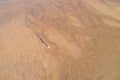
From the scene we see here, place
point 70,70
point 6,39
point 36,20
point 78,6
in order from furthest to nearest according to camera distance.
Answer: point 78,6 < point 36,20 < point 6,39 < point 70,70

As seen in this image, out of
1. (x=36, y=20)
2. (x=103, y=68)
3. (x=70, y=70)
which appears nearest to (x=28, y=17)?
(x=36, y=20)

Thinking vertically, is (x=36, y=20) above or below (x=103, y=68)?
above

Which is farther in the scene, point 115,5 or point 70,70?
point 115,5

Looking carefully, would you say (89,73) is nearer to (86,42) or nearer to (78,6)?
(86,42)

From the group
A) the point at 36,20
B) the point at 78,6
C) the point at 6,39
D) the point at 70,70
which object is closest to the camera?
the point at 70,70

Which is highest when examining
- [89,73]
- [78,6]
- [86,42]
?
[78,6]

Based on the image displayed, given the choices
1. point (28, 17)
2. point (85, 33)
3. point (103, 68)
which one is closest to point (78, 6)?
point (85, 33)

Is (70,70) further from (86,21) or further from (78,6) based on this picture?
(78,6)
